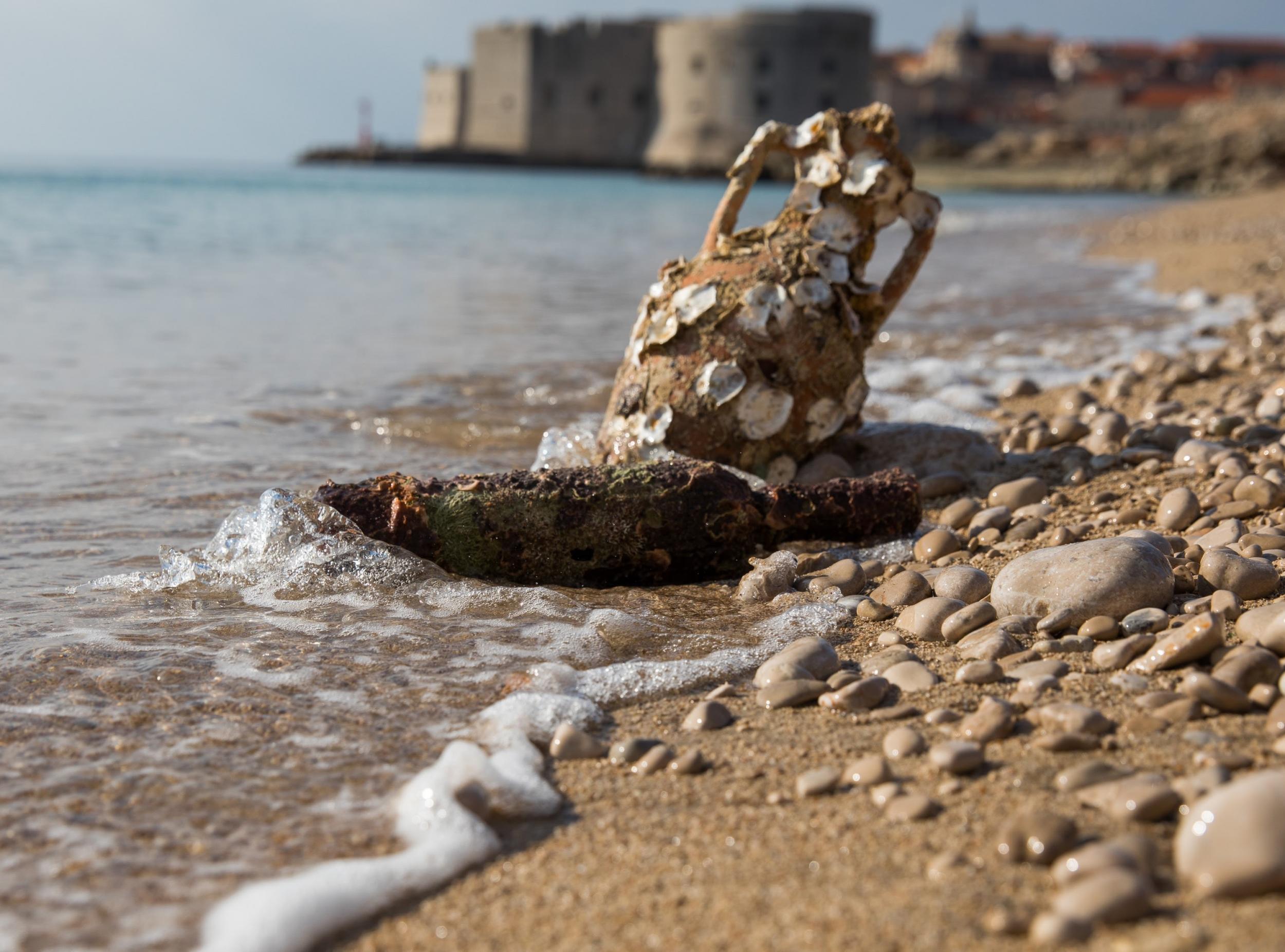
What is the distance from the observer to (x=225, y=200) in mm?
28688

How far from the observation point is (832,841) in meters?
1.59

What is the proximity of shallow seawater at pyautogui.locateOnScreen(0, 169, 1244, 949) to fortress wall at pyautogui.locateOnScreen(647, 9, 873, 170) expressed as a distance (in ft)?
146

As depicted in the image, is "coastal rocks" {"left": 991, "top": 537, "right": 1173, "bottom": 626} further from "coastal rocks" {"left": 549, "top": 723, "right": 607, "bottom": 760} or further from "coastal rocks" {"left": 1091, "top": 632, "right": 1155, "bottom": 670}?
"coastal rocks" {"left": 549, "top": 723, "right": 607, "bottom": 760}

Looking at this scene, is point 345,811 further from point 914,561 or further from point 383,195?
point 383,195

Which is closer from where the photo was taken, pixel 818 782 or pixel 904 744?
pixel 818 782

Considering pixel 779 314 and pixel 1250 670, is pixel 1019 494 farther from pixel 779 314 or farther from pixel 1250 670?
pixel 1250 670

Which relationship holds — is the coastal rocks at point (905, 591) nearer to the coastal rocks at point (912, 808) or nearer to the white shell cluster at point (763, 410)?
the white shell cluster at point (763, 410)

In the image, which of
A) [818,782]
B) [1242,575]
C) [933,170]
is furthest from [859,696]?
[933,170]

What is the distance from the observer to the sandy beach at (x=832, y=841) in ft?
4.50

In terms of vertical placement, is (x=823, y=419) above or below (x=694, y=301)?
below

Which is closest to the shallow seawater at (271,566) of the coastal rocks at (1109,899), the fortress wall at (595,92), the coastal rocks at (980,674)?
the coastal rocks at (980,674)

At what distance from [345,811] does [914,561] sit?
1.72 m

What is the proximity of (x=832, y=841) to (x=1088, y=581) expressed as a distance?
1040 millimetres

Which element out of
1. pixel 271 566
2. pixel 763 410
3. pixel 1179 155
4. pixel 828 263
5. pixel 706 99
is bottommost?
pixel 271 566
